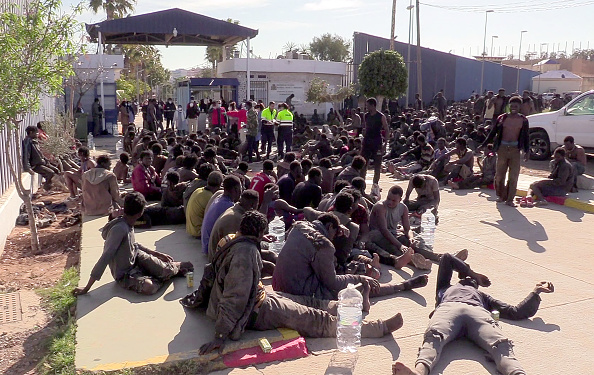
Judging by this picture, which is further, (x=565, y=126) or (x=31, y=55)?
(x=565, y=126)

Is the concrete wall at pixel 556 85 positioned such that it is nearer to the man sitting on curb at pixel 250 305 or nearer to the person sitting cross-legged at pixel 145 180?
the person sitting cross-legged at pixel 145 180

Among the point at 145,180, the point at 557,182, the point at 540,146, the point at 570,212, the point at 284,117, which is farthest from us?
the point at 284,117

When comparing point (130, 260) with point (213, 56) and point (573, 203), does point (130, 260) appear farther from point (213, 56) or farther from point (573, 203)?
point (213, 56)

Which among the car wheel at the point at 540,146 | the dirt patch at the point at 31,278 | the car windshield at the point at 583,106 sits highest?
the car windshield at the point at 583,106

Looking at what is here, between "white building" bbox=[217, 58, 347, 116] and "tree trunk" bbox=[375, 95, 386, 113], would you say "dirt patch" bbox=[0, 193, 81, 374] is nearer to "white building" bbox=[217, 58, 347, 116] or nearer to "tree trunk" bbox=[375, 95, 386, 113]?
"tree trunk" bbox=[375, 95, 386, 113]

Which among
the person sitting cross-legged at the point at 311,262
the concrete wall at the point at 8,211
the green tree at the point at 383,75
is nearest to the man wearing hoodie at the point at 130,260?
the person sitting cross-legged at the point at 311,262

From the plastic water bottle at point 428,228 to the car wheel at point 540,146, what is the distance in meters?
7.99

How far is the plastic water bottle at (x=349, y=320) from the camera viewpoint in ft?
16.2

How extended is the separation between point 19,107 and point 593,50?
9796cm

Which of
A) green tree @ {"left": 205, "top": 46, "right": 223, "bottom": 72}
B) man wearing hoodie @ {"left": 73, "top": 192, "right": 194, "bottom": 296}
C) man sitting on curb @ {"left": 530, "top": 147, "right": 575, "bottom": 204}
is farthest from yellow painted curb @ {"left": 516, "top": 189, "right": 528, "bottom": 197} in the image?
green tree @ {"left": 205, "top": 46, "right": 223, "bottom": 72}

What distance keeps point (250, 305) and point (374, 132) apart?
746cm

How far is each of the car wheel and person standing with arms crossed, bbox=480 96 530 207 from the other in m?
5.44

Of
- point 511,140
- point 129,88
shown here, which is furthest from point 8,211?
point 129,88

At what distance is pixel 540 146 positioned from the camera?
15680 mm
